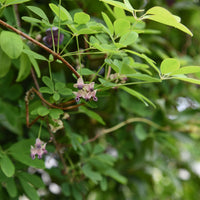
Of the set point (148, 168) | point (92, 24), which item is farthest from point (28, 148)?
point (148, 168)

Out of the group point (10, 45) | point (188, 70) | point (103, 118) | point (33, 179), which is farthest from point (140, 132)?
point (10, 45)

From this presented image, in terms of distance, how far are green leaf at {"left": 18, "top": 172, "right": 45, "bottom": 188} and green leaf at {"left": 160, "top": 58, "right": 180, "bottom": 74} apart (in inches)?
15.4

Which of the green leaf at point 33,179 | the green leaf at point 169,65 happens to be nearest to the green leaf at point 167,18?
the green leaf at point 169,65

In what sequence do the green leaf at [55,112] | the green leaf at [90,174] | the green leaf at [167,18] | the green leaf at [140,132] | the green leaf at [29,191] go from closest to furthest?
the green leaf at [167,18] < the green leaf at [55,112] < the green leaf at [29,191] < the green leaf at [90,174] < the green leaf at [140,132]

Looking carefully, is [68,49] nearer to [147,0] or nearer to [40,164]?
[40,164]

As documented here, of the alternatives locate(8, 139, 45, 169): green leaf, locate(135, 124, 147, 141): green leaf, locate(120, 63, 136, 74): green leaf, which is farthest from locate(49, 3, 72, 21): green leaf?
locate(135, 124, 147, 141): green leaf

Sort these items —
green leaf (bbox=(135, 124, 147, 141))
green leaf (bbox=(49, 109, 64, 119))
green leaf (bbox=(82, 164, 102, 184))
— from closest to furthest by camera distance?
green leaf (bbox=(49, 109, 64, 119))
green leaf (bbox=(82, 164, 102, 184))
green leaf (bbox=(135, 124, 147, 141))

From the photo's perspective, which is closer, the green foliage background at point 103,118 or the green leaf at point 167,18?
the green leaf at point 167,18

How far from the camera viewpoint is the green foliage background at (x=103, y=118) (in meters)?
0.63

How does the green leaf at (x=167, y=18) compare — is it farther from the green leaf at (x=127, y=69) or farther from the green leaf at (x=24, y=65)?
the green leaf at (x=24, y=65)

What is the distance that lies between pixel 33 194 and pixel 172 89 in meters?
0.77

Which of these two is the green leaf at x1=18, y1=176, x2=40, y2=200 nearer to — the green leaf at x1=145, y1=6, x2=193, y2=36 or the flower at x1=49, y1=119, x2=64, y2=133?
the flower at x1=49, y1=119, x2=64, y2=133

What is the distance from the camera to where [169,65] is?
1.61ft

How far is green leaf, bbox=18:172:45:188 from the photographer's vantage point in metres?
0.68
